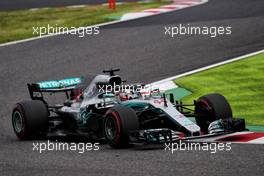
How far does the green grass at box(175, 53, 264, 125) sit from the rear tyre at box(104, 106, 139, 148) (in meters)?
2.59

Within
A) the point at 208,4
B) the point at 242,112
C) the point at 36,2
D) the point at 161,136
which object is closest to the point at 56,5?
the point at 36,2

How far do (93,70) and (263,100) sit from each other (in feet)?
18.6

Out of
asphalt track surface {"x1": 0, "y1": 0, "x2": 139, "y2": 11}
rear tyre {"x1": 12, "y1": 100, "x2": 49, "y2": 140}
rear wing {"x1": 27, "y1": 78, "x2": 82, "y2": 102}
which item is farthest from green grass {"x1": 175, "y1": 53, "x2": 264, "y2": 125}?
asphalt track surface {"x1": 0, "y1": 0, "x2": 139, "y2": 11}

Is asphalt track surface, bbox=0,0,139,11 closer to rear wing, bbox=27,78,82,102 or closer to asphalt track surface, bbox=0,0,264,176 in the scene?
asphalt track surface, bbox=0,0,264,176

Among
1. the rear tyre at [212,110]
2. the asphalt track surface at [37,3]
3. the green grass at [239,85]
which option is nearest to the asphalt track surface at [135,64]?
the green grass at [239,85]

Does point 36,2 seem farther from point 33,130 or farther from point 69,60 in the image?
point 33,130

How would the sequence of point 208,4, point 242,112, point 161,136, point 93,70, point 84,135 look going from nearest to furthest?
point 161,136 → point 84,135 → point 242,112 → point 93,70 → point 208,4

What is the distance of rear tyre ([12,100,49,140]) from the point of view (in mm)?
14141

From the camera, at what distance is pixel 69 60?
21781 millimetres

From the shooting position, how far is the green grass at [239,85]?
15384 mm

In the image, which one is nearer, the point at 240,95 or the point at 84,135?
the point at 84,135

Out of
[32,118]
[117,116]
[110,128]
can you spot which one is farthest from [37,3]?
[117,116]

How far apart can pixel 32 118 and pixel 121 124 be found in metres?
2.15

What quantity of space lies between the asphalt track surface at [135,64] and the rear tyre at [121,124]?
20 centimetres
